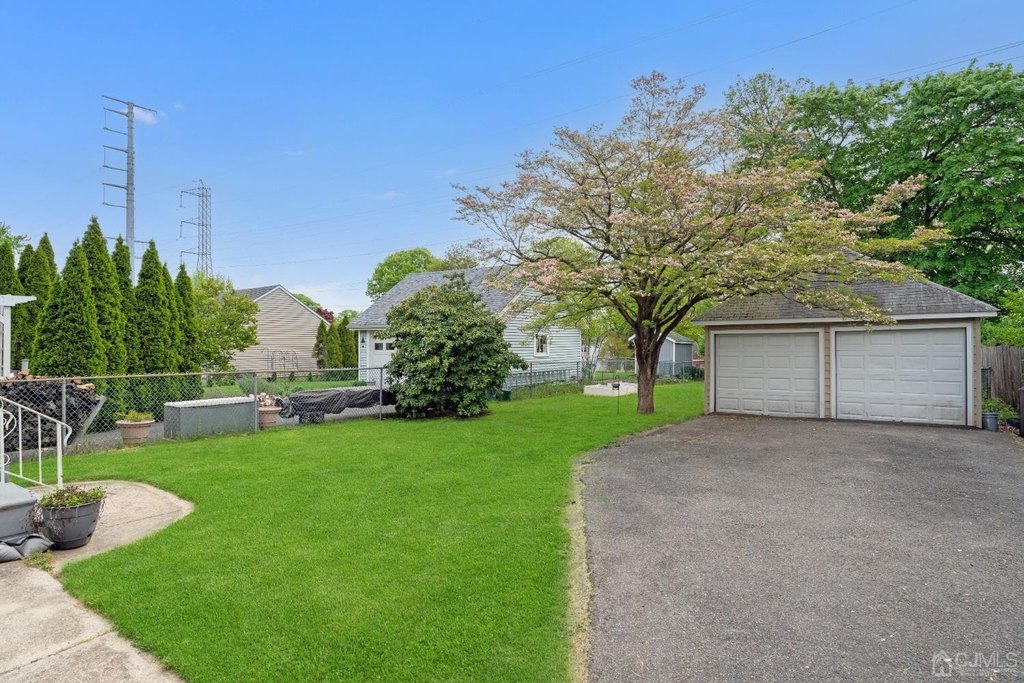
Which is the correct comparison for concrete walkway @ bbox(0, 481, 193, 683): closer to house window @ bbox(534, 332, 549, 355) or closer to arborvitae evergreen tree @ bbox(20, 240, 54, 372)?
arborvitae evergreen tree @ bbox(20, 240, 54, 372)

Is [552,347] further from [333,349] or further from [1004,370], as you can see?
[1004,370]

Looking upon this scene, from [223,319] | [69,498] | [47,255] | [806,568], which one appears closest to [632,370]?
[223,319]

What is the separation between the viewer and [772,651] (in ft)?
9.48

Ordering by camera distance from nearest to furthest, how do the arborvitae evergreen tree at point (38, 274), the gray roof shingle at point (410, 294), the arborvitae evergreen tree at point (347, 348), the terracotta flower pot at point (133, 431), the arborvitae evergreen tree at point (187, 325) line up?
the terracotta flower pot at point (133, 431), the arborvitae evergreen tree at point (187, 325), the arborvitae evergreen tree at point (38, 274), the gray roof shingle at point (410, 294), the arborvitae evergreen tree at point (347, 348)

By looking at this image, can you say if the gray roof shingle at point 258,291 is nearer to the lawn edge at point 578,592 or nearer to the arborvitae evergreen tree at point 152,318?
the arborvitae evergreen tree at point 152,318

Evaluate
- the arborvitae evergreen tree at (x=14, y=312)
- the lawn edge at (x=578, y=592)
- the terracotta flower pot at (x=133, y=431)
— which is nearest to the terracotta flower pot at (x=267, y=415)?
the terracotta flower pot at (x=133, y=431)

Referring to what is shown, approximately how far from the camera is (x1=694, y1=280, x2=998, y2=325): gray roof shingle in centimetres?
1060

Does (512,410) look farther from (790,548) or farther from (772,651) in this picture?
(772,651)

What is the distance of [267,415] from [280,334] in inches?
770

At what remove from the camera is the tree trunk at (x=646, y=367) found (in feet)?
42.3

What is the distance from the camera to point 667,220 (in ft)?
33.4

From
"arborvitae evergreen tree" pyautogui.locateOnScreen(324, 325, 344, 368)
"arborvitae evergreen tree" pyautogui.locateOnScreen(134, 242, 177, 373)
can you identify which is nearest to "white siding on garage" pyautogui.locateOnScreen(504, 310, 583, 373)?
"arborvitae evergreen tree" pyautogui.locateOnScreen(324, 325, 344, 368)

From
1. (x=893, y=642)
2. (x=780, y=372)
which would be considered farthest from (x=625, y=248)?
(x=893, y=642)

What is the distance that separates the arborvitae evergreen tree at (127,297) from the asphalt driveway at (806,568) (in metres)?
10.5
